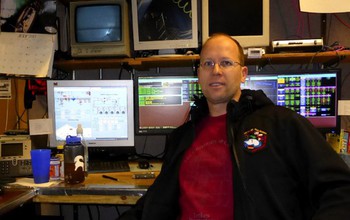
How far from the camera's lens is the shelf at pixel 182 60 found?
172 cm

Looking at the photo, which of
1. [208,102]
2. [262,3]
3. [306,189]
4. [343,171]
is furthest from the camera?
[262,3]

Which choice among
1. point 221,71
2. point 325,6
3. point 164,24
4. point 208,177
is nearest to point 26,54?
point 164,24

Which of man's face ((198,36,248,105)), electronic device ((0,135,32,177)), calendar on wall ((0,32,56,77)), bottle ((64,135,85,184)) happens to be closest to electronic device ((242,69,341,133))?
man's face ((198,36,248,105))

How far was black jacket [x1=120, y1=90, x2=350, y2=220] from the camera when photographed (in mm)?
965

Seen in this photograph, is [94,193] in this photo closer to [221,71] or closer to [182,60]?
[221,71]

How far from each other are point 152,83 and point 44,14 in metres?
0.72

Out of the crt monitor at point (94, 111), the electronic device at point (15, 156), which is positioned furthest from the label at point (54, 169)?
the crt monitor at point (94, 111)

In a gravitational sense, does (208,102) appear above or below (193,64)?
below

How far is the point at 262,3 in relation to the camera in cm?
178

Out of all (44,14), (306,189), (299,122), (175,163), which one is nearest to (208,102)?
(175,163)

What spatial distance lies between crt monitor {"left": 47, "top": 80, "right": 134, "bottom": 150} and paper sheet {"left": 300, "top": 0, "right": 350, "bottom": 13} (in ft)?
3.27

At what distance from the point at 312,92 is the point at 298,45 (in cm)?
28

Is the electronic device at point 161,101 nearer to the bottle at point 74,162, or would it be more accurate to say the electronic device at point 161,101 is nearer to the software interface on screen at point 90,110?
the software interface on screen at point 90,110

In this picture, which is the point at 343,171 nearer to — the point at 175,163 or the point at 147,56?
the point at 175,163
